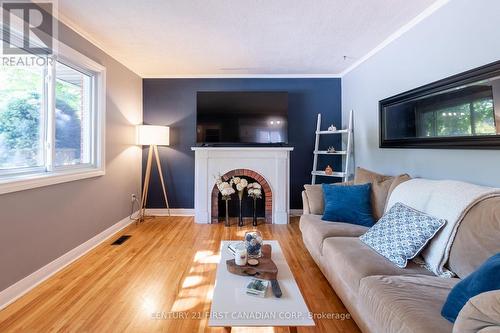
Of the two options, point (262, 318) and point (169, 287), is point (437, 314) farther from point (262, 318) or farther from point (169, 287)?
point (169, 287)

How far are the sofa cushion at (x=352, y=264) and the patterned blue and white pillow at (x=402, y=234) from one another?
0.06 m

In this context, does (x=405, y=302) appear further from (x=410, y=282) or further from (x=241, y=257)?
(x=241, y=257)

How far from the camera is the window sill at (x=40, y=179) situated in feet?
6.29

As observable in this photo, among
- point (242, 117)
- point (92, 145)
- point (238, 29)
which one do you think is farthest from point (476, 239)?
point (92, 145)

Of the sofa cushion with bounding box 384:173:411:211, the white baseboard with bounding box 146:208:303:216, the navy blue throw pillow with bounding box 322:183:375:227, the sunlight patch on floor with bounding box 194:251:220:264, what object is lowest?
the sunlight patch on floor with bounding box 194:251:220:264

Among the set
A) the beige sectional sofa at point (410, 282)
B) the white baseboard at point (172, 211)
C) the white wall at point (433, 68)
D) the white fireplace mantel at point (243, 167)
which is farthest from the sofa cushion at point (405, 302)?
the white baseboard at point (172, 211)

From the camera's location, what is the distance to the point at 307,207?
295 cm

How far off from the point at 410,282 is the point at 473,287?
1.25ft

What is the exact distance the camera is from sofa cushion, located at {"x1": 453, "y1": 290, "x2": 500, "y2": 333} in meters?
0.82

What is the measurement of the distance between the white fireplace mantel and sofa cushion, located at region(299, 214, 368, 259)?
1454 millimetres

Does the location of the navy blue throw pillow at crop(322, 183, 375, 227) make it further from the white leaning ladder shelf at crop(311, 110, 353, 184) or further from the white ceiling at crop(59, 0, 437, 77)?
the white ceiling at crop(59, 0, 437, 77)

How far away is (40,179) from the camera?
2201 mm

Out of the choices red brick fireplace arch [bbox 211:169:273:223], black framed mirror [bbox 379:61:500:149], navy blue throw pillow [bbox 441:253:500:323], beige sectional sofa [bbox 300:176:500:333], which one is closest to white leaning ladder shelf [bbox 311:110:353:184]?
red brick fireplace arch [bbox 211:169:273:223]

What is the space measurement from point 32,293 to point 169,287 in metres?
1.08
